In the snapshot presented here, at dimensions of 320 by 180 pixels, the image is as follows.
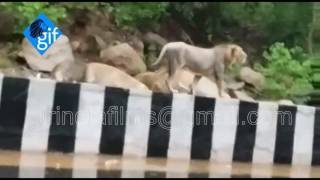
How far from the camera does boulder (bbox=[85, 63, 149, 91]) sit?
5676 mm

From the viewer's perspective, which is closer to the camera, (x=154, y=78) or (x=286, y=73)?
(x=154, y=78)

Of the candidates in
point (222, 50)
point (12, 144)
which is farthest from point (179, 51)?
point (12, 144)

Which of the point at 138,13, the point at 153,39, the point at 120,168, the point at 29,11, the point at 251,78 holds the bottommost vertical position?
the point at 120,168

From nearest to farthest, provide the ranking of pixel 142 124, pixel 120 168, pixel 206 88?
pixel 120 168, pixel 142 124, pixel 206 88

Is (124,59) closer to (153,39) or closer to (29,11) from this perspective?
(153,39)

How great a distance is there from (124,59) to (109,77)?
39 cm

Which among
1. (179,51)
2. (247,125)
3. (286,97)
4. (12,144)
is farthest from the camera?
(286,97)

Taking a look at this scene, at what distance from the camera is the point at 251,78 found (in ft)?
21.0

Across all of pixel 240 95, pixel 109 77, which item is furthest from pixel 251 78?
pixel 109 77

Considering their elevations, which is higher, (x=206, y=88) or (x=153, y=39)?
(x=153, y=39)

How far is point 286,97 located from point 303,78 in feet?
0.92

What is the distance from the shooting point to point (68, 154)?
16.1ft

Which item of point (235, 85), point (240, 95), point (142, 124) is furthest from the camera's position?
point (235, 85)

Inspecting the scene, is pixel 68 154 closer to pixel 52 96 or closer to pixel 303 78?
pixel 52 96
